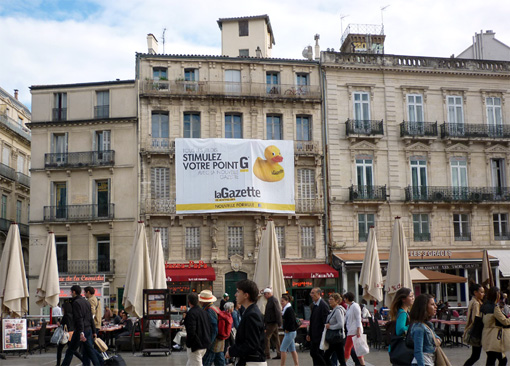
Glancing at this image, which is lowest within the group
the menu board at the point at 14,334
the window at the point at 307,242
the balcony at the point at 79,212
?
the menu board at the point at 14,334

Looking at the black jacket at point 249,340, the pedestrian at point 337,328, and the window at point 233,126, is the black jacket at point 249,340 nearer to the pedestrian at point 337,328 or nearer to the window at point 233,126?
the pedestrian at point 337,328

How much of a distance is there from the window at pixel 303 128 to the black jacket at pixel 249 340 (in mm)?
27065

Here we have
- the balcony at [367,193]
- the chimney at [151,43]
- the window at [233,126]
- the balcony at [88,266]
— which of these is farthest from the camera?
the chimney at [151,43]

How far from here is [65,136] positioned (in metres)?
33.9

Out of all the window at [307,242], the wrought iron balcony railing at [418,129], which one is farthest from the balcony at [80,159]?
the wrought iron balcony railing at [418,129]

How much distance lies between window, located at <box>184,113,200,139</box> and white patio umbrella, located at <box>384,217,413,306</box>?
15357 mm

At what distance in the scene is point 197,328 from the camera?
9.74m

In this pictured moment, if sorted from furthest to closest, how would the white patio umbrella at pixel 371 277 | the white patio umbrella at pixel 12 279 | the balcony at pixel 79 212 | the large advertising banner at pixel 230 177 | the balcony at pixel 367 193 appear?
the balcony at pixel 367 193 → the balcony at pixel 79 212 → the large advertising banner at pixel 230 177 → the white patio umbrella at pixel 371 277 → the white patio umbrella at pixel 12 279

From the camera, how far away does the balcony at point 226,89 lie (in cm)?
3325

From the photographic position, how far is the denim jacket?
6.86m

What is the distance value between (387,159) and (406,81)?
4827 mm

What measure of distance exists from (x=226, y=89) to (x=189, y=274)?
10.3 metres

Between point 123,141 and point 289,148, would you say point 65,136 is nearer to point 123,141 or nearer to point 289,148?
point 123,141

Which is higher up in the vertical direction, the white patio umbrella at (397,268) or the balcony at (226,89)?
the balcony at (226,89)
